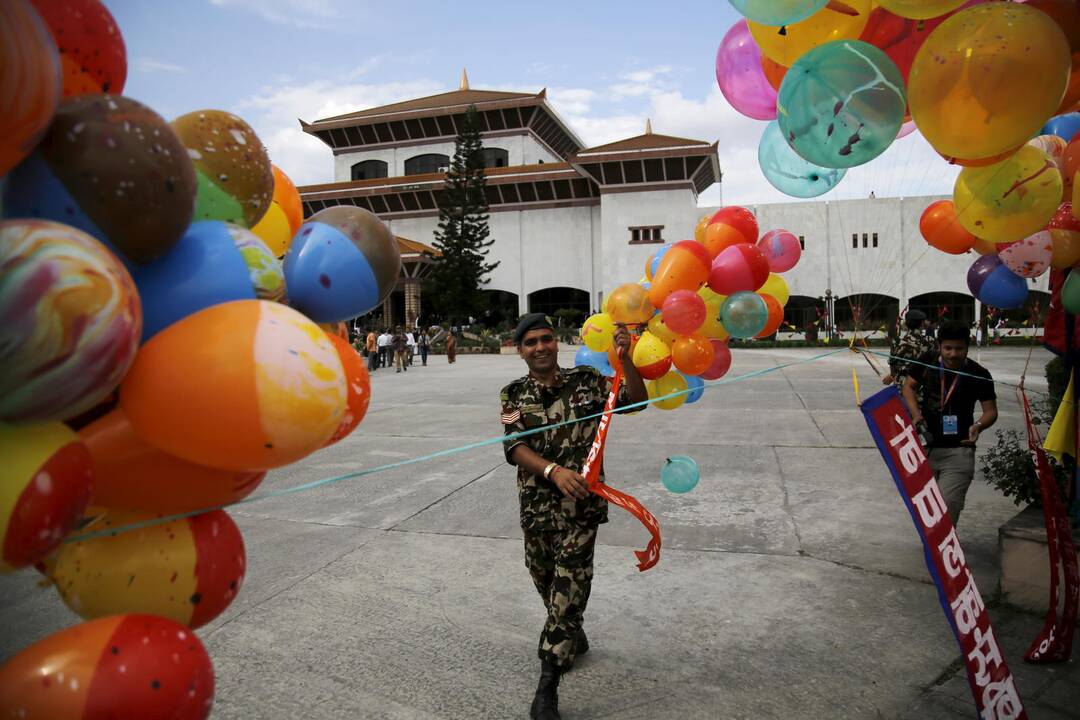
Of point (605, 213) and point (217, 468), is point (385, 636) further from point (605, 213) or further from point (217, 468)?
point (605, 213)

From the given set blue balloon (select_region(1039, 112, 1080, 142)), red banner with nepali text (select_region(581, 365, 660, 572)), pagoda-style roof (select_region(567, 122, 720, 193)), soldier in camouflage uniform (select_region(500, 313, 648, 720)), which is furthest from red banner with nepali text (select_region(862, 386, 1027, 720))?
pagoda-style roof (select_region(567, 122, 720, 193))

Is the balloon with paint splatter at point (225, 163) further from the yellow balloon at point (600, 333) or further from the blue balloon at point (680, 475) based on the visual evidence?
the blue balloon at point (680, 475)

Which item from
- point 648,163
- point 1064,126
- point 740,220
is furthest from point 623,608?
point 648,163

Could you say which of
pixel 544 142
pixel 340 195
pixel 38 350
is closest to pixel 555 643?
pixel 38 350

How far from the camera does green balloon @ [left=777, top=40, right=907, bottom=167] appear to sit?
100 inches

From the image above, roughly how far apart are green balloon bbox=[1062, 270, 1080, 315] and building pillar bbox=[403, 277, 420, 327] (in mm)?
35392

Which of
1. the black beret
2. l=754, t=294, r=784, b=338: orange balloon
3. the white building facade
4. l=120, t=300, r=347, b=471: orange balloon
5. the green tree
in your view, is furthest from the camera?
the green tree

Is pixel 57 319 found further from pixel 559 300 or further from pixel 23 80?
pixel 559 300

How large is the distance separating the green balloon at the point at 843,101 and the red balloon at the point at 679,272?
1.11m

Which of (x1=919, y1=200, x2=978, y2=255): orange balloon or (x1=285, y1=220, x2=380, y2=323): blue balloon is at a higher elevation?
(x1=919, y1=200, x2=978, y2=255): orange balloon

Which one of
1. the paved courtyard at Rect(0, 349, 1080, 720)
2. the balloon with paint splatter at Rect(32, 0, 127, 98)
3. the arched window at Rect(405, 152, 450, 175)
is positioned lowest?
the paved courtyard at Rect(0, 349, 1080, 720)

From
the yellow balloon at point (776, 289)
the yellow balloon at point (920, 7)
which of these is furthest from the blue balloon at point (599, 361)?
the yellow balloon at point (920, 7)

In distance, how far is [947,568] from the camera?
2.32 meters

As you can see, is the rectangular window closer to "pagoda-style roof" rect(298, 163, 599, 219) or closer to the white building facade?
the white building facade
